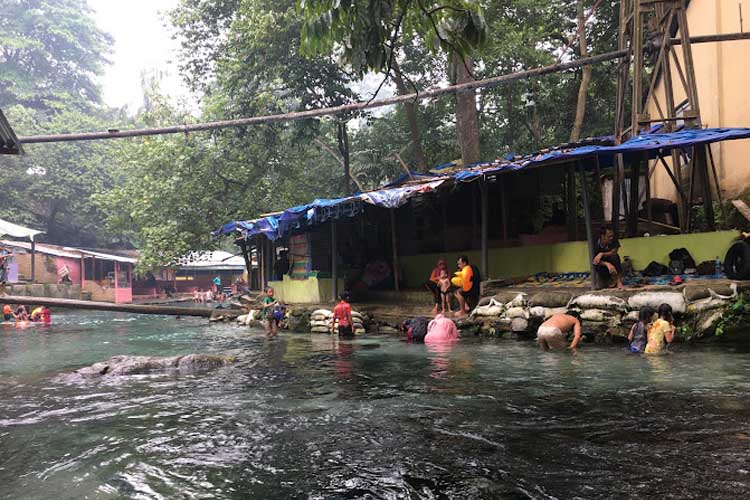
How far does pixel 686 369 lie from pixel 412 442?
500 cm

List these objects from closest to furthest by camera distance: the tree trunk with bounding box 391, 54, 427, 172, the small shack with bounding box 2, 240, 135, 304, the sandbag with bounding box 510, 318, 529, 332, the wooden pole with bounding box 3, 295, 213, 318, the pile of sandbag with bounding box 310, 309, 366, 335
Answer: the sandbag with bounding box 510, 318, 529, 332, the wooden pole with bounding box 3, 295, 213, 318, the pile of sandbag with bounding box 310, 309, 366, 335, the tree trunk with bounding box 391, 54, 427, 172, the small shack with bounding box 2, 240, 135, 304

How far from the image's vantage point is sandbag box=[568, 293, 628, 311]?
35.1 feet

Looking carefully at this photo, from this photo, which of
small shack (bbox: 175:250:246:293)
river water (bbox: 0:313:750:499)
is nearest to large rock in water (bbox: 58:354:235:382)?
river water (bbox: 0:313:750:499)

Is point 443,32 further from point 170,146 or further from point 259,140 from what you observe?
point 170,146

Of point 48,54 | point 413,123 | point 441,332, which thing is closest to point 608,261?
point 441,332

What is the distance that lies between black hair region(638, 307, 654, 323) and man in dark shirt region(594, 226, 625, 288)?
1.22 metres

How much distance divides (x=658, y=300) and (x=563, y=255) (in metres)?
3.61

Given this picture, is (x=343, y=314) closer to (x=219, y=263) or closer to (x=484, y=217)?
(x=484, y=217)

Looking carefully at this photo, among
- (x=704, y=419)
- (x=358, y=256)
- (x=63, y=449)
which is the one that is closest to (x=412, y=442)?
(x=704, y=419)

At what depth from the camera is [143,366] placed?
32.8 ft

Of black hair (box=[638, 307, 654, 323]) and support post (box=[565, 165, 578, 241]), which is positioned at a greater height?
support post (box=[565, 165, 578, 241])

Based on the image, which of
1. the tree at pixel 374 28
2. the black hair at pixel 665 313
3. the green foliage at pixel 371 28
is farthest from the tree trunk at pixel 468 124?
the green foliage at pixel 371 28

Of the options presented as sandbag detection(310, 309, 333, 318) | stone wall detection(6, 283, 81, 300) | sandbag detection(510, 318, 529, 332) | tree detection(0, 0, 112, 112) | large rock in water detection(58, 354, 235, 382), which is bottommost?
large rock in water detection(58, 354, 235, 382)

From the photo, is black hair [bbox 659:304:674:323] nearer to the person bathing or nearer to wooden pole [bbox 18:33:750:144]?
the person bathing
